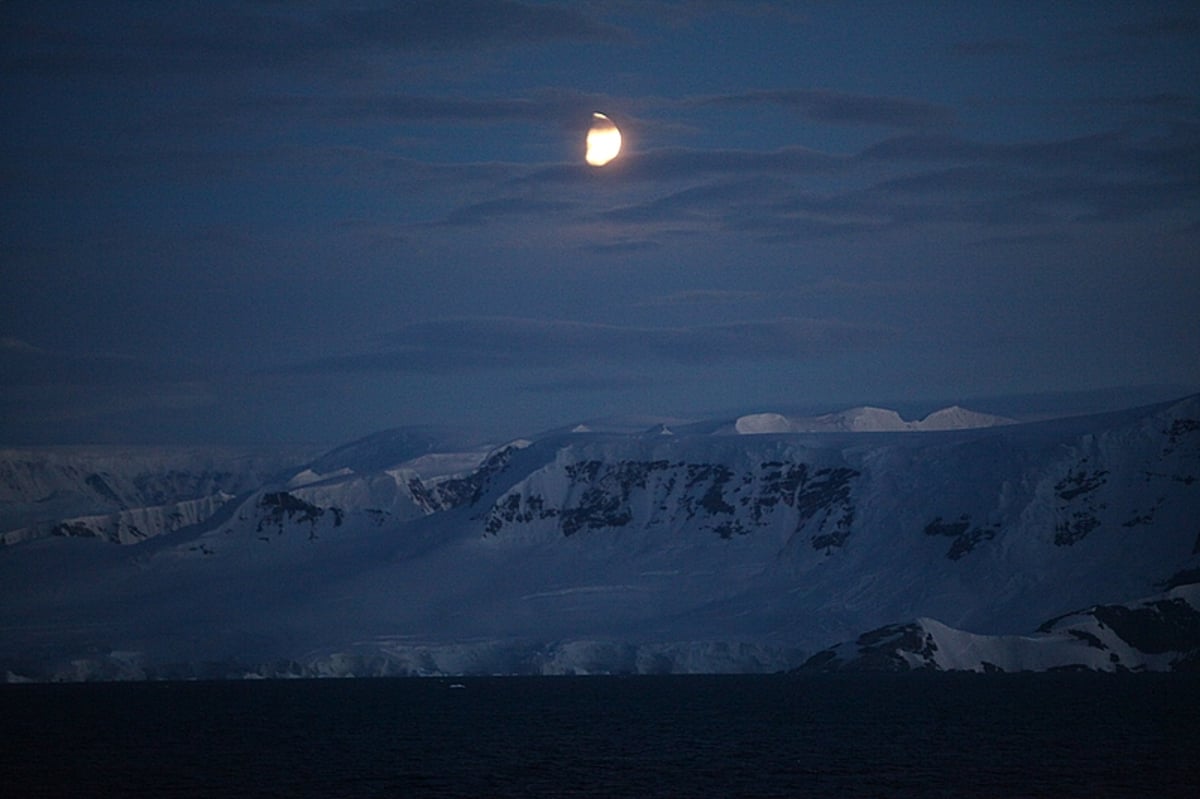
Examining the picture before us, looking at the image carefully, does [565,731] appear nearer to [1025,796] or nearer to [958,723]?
[958,723]

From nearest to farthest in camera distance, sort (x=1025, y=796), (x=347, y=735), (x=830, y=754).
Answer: (x=1025, y=796)
(x=830, y=754)
(x=347, y=735)

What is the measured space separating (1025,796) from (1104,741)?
46.6 metres

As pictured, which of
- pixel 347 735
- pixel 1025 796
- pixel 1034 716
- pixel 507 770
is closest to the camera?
pixel 1025 796

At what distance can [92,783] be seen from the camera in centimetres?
12862

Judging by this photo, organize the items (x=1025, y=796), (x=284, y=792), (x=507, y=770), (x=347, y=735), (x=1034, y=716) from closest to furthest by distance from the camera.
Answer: (x=1025, y=796) < (x=284, y=792) < (x=507, y=770) < (x=347, y=735) < (x=1034, y=716)

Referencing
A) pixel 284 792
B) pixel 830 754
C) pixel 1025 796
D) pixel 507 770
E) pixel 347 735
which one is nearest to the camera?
pixel 1025 796

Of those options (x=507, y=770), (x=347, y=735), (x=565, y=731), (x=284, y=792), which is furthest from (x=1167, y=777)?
(x=347, y=735)

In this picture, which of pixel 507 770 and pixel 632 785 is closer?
pixel 632 785

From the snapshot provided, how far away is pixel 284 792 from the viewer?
123 m

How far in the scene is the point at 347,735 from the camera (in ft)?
589

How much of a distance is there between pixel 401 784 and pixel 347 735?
55.0 m

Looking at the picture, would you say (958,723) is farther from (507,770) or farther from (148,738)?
(148,738)

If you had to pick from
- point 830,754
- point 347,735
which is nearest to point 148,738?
point 347,735

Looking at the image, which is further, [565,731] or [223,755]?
[565,731]
